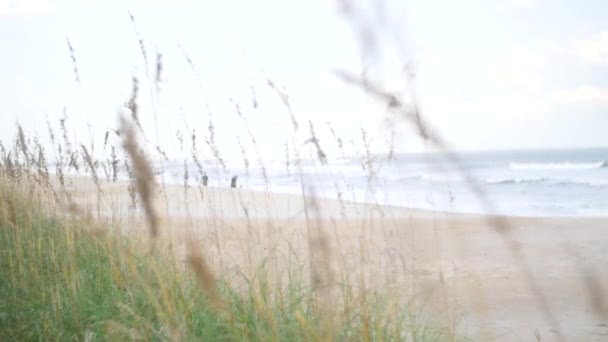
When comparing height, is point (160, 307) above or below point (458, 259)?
above

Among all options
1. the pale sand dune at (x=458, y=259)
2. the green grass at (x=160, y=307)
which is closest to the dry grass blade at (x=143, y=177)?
the pale sand dune at (x=458, y=259)

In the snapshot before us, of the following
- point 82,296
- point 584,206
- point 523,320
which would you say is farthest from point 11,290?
point 584,206

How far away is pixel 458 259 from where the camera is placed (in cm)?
673

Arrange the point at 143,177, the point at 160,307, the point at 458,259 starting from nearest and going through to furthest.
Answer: the point at 143,177 → the point at 160,307 → the point at 458,259

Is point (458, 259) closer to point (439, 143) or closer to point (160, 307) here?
point (160, 307)

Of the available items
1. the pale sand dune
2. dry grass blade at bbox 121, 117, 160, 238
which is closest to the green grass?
the pale sand dune

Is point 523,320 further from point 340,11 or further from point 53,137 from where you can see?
point 53,137

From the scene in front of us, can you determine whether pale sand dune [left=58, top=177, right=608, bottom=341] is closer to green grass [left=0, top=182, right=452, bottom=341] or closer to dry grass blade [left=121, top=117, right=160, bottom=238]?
green grass [left=0, top=182, right=452, bottom=341]

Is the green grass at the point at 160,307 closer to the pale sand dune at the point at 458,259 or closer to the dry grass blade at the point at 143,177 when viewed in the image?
the pale sand dune at the point at 458,259

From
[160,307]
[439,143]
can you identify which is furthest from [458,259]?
[439,143]

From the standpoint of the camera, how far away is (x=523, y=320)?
14.5 ft

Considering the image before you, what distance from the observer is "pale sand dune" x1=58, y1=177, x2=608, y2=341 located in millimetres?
3223

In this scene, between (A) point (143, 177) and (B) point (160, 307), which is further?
(B) point (160, 307)

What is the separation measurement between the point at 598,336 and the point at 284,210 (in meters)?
9.30
